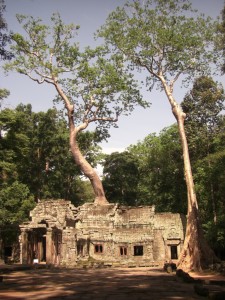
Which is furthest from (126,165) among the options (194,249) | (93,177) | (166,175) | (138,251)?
(194,249)

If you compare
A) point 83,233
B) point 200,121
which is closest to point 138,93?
point 200,121

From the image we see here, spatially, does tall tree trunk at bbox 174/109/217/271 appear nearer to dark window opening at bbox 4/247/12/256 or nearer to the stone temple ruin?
the stone temple ruin

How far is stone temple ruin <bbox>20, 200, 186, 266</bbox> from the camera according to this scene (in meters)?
24.5

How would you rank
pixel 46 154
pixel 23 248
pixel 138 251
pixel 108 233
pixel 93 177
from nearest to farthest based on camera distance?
1. pixel 23 248
2. pixel 108 233
3. pixel 138 251
4. pixel 93 177
5. pixel 46 154

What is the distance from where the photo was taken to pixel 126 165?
128 ft

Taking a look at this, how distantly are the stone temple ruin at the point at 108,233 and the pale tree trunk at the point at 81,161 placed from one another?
4.88 ft

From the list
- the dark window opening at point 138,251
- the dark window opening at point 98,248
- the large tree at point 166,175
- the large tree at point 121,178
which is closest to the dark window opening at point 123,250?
the dark window opening at point 138,251

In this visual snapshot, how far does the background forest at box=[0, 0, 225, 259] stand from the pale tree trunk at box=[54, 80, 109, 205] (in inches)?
139

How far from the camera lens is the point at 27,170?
121ft

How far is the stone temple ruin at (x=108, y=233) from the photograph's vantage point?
24.5 meters

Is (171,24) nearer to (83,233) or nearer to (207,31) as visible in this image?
(207,31)

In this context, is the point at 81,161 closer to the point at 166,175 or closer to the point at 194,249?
the point at 166,175

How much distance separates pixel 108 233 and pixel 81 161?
6.65m

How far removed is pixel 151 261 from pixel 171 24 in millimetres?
17716
